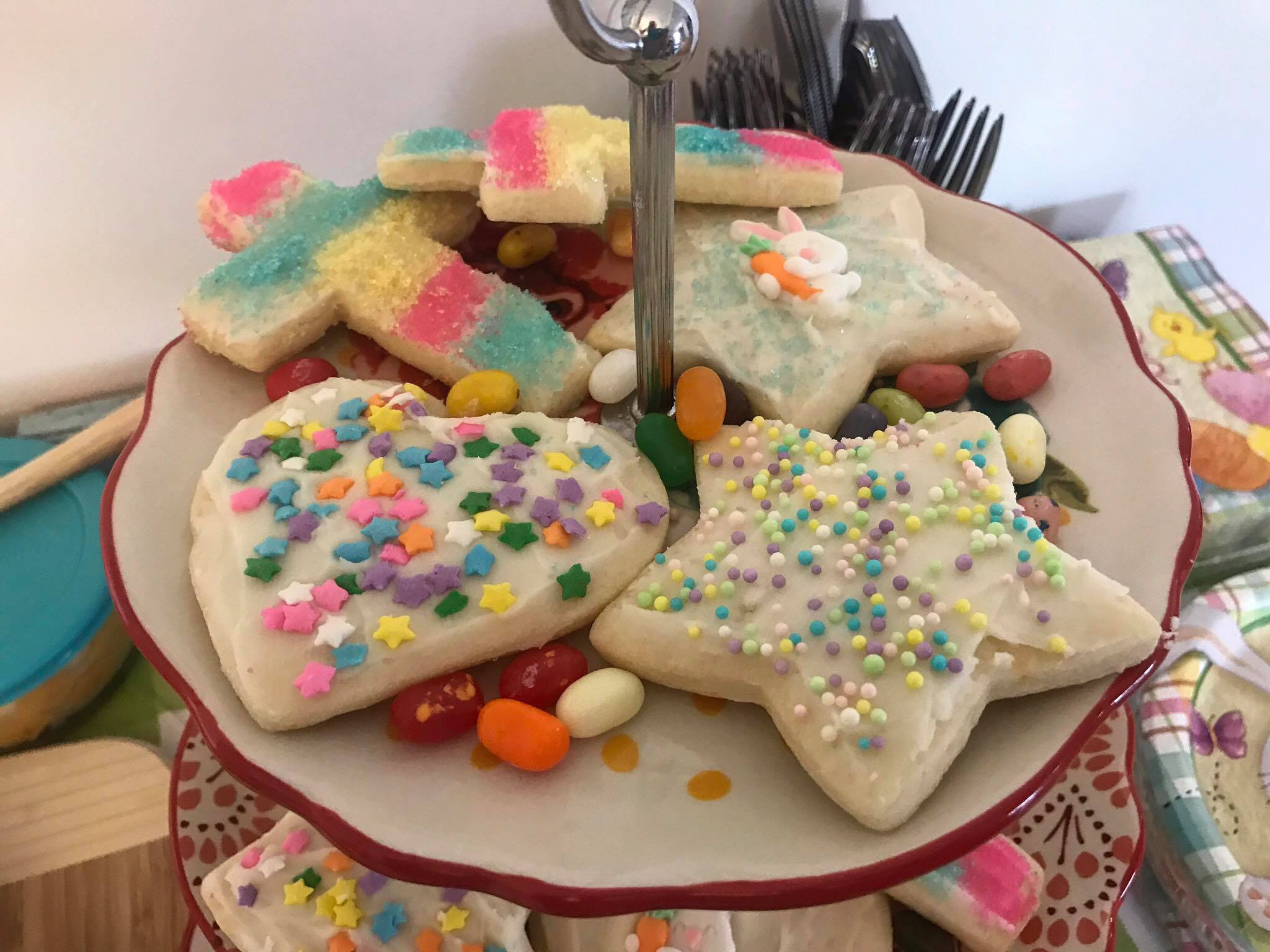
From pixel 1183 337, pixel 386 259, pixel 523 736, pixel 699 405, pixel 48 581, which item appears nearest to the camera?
pixel 523 736

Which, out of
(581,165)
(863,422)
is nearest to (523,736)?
(863,422)

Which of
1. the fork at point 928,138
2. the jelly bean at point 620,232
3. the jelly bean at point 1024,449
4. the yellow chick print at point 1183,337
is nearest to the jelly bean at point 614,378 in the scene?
the jelly bean at point 620,232

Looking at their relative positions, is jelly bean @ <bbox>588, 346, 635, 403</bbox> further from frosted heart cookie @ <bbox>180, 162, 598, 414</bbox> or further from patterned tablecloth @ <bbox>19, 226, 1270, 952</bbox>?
patterned tablecloth @ <bbox>19, 226, 1270, 952</bbox>

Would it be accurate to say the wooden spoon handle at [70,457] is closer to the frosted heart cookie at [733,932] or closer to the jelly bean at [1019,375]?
the frosted heart cookie at [733,932]

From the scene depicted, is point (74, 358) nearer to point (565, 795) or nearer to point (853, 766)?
point (565, 795)

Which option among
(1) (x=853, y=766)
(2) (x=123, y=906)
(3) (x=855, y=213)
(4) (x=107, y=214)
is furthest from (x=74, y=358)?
(1) (x=853, y=766)

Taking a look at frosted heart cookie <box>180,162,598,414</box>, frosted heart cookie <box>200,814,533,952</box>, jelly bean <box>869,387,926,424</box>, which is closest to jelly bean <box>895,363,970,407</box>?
jelly bean <box>869,387,926,424</box>

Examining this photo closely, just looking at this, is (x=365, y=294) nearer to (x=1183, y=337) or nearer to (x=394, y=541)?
(x=394, y=541)
